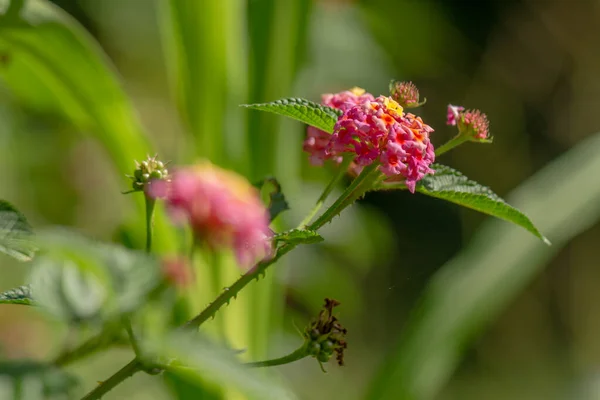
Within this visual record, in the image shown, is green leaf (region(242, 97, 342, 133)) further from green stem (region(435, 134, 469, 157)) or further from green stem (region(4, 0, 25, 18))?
green stem (region(4, 0, 25, 18))

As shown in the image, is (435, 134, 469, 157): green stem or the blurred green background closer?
(435, 134, 469, 157): green stem

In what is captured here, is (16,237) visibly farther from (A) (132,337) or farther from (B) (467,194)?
(B) (467,194)

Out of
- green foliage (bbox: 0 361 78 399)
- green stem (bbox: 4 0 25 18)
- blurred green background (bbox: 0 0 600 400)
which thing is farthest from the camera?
blurred green background (bbox: 0 0 600 400)

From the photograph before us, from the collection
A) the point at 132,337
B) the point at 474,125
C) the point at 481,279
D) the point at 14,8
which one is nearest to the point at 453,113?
the point at 474,125

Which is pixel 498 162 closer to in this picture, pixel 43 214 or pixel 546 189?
pixel 546 189

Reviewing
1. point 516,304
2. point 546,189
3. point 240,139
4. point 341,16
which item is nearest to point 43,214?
point 240,139

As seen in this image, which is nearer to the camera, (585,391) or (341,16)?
(341,16)

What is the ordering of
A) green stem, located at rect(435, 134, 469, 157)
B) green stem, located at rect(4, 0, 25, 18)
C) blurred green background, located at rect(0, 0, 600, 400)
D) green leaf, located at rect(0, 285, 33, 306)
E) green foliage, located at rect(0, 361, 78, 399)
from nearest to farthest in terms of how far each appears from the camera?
green foliage, located at rect(0, 361, 78, 399) → green leaf, located at rect(0, 285, 33, 306) → green stem, located at rect(435, 134, 469, 157) → green stem, located at rect(4, 0, 25, 18) → blurred green background, located at rect(0, 0, 600, 400)

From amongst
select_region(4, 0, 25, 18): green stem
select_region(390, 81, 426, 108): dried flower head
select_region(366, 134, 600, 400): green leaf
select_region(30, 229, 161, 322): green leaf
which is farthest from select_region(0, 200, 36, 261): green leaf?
select_region(366, 134, 600, 400): green leaf
